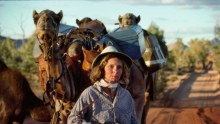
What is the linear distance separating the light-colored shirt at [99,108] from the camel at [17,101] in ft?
14.2

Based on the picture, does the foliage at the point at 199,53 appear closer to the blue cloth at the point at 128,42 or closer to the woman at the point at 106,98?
the blue cloth at the point at 128,42

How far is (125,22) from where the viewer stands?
10.1 meters

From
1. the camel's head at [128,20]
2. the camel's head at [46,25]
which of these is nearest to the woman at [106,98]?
the camel's head at [46,25]

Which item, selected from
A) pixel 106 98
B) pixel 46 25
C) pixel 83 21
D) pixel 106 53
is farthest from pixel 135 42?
pixel 106 98

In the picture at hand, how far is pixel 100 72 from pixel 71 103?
2.84m

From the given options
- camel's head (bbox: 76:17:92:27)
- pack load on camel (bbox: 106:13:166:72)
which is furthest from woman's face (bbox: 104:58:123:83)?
camel's head (bbox: 76:17:92:27)

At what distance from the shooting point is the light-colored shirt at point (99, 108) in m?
4.16

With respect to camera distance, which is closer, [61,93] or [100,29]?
[61,93]

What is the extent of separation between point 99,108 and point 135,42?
4.18 meters

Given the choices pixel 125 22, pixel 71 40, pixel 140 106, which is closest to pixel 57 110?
pixel 71 40

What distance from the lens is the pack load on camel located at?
820 centimetres

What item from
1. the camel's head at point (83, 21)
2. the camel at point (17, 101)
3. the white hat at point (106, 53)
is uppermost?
the white hat at point (106, 53)

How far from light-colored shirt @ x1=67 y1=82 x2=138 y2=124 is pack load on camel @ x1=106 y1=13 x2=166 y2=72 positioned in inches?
138

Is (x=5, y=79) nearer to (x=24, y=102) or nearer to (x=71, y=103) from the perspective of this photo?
(x=24, y=102)
